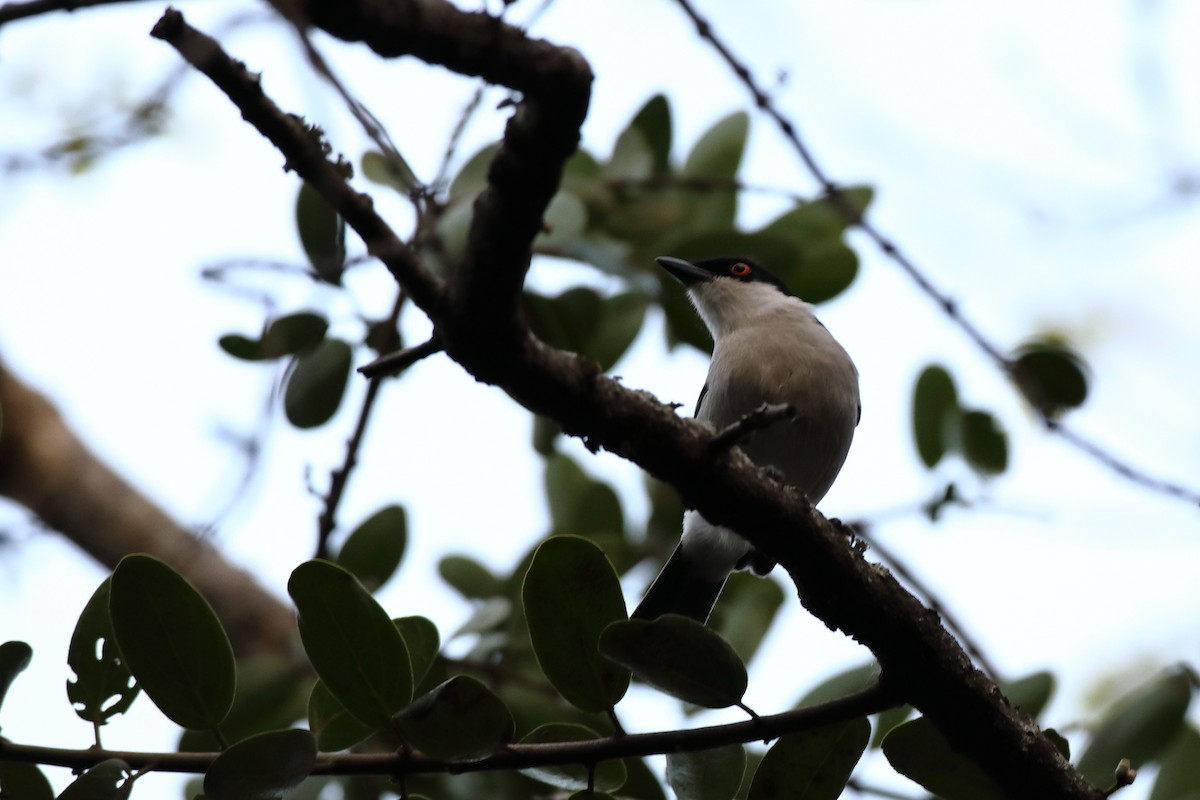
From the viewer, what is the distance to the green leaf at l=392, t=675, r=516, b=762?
89.0 inches

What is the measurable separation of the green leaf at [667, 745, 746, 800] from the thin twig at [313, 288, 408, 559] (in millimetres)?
1770

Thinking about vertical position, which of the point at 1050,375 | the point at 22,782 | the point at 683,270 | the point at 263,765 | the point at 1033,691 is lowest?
the point at 22,782

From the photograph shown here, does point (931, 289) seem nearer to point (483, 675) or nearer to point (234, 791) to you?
point (483, 675)

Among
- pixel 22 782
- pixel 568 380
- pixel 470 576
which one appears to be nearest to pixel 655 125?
pixel 470 576

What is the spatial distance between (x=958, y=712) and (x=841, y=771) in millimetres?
275

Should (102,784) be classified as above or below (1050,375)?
below

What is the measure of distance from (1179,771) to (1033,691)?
42 centimetres

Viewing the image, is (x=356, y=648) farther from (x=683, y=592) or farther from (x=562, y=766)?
(x=683, y=592)

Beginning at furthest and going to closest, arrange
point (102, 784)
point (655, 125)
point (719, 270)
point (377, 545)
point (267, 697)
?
1. point (719, 270)
2. point (655, 125)
3. point (377, 545)
4. point (267, 697)
5. point (102, 784)

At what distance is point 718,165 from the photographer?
4.82 meters

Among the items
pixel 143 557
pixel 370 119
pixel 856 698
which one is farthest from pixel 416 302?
pixel 856 698

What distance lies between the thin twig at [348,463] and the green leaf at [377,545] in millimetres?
86

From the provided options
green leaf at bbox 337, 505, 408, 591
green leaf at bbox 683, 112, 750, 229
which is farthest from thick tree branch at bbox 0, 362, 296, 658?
green leaf at bbox 683, 112, 750, 229

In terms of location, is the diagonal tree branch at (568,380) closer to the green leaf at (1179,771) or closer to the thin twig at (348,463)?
the green leaf at (1179,771)
